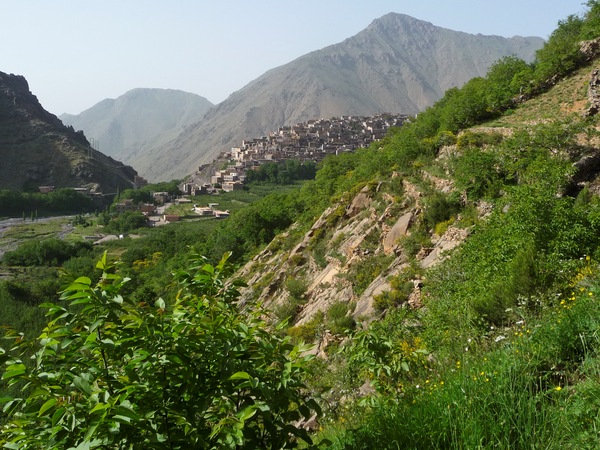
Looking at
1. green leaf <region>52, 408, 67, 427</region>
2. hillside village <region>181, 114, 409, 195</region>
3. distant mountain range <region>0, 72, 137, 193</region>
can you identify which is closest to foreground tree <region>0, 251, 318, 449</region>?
green leaf <region>52, 408, 67, 427</region>

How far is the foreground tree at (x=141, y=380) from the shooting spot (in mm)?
2035

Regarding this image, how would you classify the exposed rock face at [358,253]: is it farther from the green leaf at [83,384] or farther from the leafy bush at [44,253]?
the leafy bush at [44,253]

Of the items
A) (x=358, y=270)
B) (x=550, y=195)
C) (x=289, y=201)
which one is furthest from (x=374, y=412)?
(x=289, y=201)

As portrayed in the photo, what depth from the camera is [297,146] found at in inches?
4710

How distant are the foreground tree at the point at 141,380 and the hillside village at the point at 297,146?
9423cm

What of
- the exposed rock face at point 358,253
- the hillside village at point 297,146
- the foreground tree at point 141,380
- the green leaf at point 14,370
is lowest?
the exposed rock face at point 358,253

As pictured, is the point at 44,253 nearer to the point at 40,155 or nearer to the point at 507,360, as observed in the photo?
the point at 40,155

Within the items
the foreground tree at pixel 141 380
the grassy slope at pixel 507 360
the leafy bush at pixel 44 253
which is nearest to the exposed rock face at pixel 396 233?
the grassy slope at pixel 507 360

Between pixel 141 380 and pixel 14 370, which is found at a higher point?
pixel 14 370

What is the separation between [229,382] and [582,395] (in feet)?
7.39

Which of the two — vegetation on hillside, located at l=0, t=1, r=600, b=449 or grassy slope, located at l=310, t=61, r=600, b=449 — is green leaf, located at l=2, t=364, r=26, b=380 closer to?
vegetation on hillside, located at l=0, t=1, r=600, b=449

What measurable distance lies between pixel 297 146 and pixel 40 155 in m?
66.0

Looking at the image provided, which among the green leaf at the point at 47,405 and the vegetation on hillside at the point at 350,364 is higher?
the green leaf at the point at 47,405

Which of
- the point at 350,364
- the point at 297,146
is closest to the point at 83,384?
the point at 350,364
